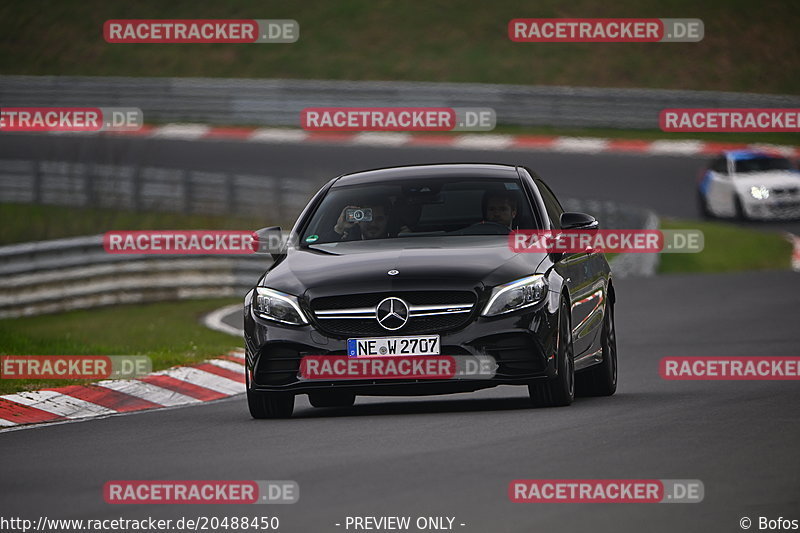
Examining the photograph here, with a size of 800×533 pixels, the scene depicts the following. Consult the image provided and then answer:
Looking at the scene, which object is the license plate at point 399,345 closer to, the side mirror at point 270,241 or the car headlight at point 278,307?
the car headlight at point 278,307

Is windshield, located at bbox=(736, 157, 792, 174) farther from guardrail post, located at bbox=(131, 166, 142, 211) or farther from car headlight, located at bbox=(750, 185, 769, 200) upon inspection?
guardrail post, located at bbox=(131, 166, 142, 211)

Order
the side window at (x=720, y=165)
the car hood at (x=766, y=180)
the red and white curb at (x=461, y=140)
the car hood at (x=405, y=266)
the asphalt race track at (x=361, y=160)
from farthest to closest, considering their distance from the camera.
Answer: the red and white curb at (x=461, y=140) → the asphalt race track at (x=361, y=160) → the side window at (x=720, y=165) → the car hood at (x=766, y=180) → the car hood at (x=405, y=266)

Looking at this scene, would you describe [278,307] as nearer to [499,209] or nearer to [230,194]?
[499,209]

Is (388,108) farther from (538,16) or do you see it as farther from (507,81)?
(538,16)

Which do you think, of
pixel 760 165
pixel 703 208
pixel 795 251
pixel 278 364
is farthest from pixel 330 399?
pixel 703 208

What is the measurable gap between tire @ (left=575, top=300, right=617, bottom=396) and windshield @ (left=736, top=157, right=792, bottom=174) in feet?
62.1

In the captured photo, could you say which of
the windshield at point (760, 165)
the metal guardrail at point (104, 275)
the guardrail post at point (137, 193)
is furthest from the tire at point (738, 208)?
the guardrail post at point (137, 193)

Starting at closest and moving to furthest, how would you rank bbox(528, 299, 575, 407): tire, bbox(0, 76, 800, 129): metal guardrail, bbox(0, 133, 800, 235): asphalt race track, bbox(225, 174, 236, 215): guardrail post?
bbox(528, 299, 575, 407): tire, bbox(225, 174, 236, 215): guardrail post, bbox(0, 133, 800, 235): asphalt race track, bbox(0, 76, 800, 129): metal guardrail

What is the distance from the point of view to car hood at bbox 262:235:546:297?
10.5 meters

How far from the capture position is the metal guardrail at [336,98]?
133ft

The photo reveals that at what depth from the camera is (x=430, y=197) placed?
11.6m

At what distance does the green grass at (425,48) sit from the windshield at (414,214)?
3397 centimetres

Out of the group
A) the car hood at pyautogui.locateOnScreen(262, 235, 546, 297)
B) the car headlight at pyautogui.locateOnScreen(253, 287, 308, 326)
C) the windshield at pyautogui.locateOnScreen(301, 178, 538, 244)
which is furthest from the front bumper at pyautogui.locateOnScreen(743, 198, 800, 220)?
the car headlight at pyautogui.locateOnScreen(253, 287, 308, 326)

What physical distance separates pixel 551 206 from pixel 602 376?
1211 mm
